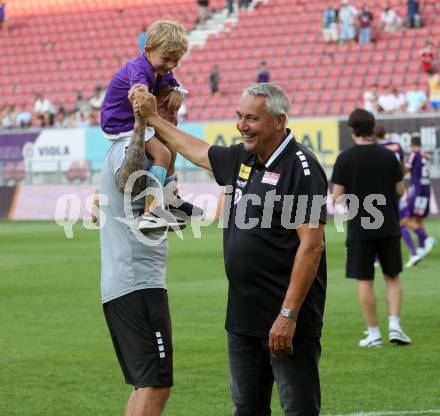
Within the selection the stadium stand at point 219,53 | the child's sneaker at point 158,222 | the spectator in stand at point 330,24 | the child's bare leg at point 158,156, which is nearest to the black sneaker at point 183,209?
the child's sneaker at point 158,222

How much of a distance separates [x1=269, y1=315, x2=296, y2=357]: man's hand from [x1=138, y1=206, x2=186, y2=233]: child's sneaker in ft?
3.29

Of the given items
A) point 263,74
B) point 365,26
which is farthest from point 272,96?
point 365,26

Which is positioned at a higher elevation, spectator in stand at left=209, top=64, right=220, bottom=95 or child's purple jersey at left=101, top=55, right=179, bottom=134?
child's purple jersey at left=101, top=55, right=179, bottom=134

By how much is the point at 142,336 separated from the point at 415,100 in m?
25.2

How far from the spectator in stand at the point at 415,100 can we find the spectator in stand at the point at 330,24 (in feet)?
20.5

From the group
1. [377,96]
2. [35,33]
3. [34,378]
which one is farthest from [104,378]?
[35,33]

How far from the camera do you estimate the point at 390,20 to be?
35.1m

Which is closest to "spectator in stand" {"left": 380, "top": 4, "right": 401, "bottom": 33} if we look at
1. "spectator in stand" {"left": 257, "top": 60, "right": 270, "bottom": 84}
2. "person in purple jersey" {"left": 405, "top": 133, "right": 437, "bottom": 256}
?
"spectator in stand" {"left": 257, "top": 60, "right": 270, "bottom": 84}

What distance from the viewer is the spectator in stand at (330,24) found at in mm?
36031

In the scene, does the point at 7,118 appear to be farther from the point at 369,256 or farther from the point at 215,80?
the point at 369,256

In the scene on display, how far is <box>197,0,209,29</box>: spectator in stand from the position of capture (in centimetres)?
4153

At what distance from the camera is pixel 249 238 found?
565 centimetres

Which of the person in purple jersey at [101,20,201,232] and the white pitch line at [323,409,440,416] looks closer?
the person in purple jersey at [101,20,201,232]

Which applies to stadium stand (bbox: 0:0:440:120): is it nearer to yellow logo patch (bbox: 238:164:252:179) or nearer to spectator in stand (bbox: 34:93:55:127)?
spectator in stand (bbox: 34:93:55:127)
